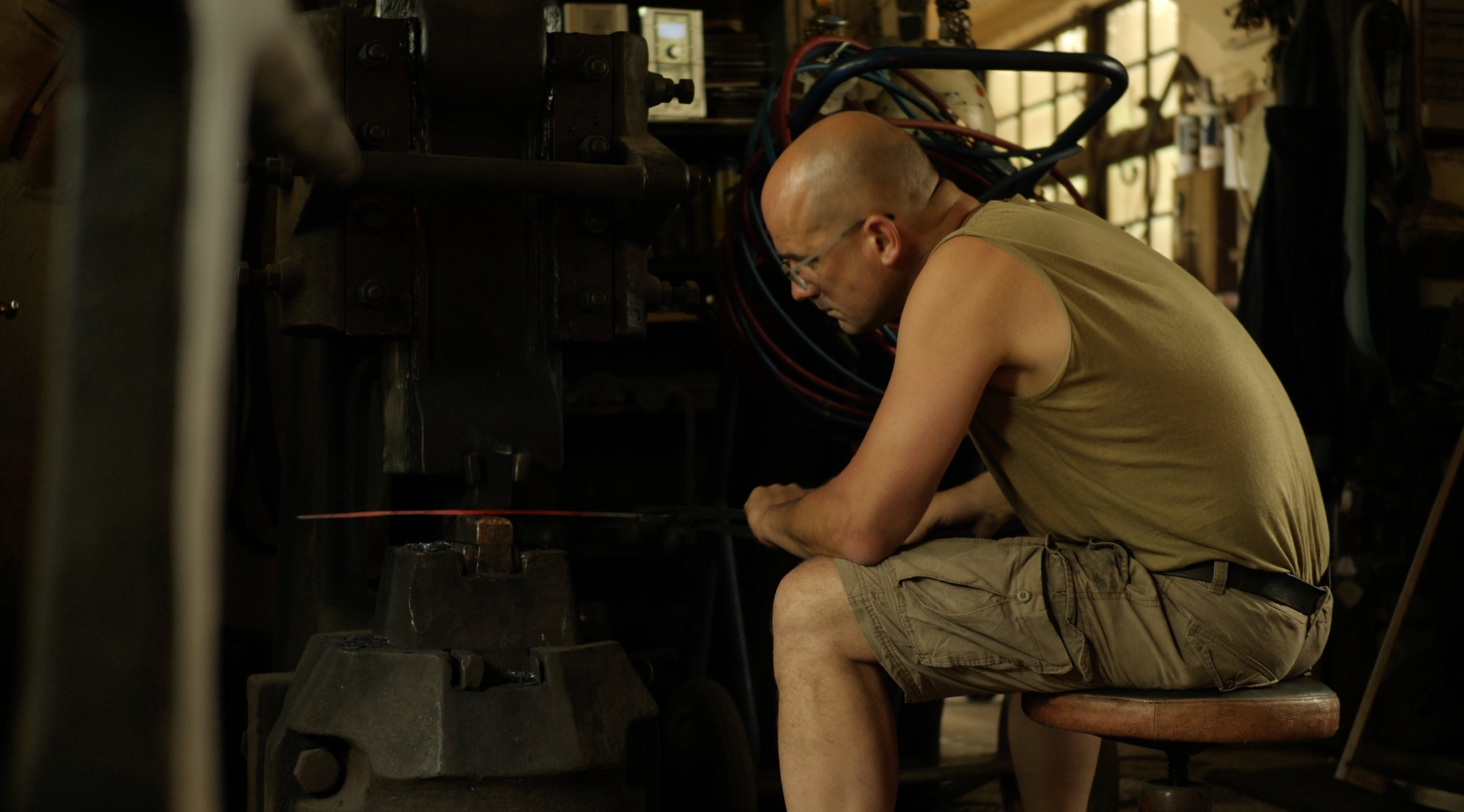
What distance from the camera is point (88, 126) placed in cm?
32

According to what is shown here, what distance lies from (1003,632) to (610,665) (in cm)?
48

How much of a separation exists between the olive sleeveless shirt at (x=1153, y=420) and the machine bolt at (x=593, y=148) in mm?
455

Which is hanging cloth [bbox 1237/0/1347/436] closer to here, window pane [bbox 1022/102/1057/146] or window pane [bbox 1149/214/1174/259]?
window pane [bbox 1149/214/1174/259]

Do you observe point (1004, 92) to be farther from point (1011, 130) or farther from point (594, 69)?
point (594, 69)

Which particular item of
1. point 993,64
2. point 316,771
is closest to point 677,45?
point 993,64

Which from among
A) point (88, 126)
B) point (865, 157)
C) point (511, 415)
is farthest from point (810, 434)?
point (88, 126)

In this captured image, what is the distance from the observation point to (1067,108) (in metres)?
6.79

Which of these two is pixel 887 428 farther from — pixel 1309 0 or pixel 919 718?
pixel 1309 0

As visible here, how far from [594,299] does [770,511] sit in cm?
39

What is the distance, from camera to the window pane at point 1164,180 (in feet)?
20.1

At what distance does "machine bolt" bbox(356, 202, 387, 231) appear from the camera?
146cm

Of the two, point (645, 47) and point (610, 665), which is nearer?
point (610, 665)

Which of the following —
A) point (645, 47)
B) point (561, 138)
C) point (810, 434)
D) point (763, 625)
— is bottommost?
point (763, 625)

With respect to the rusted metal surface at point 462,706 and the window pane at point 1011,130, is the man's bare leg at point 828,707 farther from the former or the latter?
the window pane at point 1011,130
